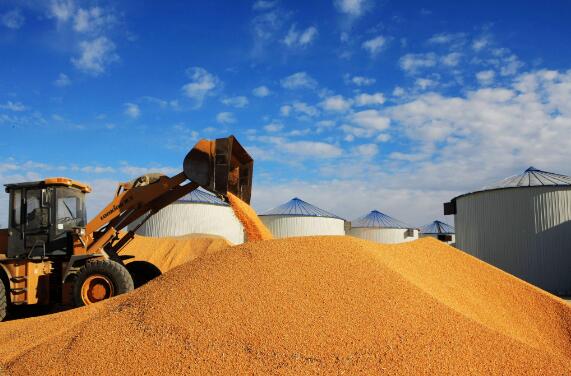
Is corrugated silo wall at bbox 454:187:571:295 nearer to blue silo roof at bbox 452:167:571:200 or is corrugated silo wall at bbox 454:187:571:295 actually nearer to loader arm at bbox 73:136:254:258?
blue silo roof at bbox 452:167:571:200

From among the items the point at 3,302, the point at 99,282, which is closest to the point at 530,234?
the point at 99,282

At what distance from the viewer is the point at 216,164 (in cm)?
879

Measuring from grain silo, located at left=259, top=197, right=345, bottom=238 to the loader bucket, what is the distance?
21998mm

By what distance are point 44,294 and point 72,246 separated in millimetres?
1107

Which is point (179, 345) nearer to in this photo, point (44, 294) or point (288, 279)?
point (288, 279)

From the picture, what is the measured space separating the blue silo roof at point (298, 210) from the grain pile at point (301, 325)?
24315 mm

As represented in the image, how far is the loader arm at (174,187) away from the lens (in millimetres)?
8773

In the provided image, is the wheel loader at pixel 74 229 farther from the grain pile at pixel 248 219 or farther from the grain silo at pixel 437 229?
the grain silo at pixel 437 229

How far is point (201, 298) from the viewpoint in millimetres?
6559

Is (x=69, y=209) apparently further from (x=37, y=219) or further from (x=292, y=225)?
(x=292, y=225)

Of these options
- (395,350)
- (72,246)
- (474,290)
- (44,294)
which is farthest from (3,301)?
(474,290)

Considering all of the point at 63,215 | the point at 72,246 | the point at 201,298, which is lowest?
the point at 201,298

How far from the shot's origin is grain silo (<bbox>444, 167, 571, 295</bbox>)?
59.1 feet

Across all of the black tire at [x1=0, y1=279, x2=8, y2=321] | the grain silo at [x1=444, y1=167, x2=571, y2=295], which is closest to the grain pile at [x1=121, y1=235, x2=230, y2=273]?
the grain silo at [x1=444, y1=167, x2=571, y2=295]
